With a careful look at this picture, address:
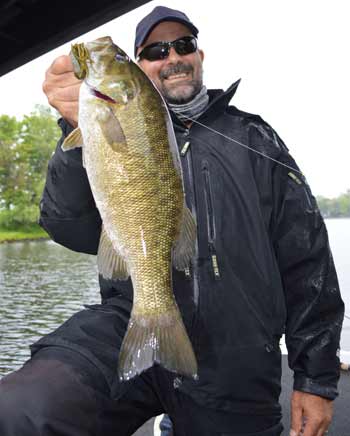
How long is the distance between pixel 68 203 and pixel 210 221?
738 millimetres

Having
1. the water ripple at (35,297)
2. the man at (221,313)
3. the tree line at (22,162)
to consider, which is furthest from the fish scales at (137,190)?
the tree line at (22,162)

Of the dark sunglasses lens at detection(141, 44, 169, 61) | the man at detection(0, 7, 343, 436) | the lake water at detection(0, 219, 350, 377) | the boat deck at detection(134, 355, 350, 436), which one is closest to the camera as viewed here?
the man at detection(0, 7, 343, 436)

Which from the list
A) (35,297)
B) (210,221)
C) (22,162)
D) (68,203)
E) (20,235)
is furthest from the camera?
(22,162)

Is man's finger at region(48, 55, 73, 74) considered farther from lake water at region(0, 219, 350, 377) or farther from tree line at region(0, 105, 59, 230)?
tree line at region(0, 105, 59, 230)

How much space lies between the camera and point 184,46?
3.05 metres

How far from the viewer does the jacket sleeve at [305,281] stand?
2.66m

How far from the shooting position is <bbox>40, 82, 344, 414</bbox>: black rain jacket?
2.54 m

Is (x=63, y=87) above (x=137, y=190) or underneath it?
above

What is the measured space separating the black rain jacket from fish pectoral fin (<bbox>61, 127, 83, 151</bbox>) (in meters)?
0.27

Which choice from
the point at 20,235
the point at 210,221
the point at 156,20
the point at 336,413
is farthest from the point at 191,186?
the point at 20,235

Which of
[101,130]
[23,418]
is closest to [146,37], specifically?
[101,130]

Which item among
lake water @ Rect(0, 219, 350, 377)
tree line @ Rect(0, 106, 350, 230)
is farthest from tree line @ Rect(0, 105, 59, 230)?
lake water @ Rect(0, 219, 350, 377)

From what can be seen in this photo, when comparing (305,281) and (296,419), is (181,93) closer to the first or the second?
(305,281)

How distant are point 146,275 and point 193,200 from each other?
26.4 inches
